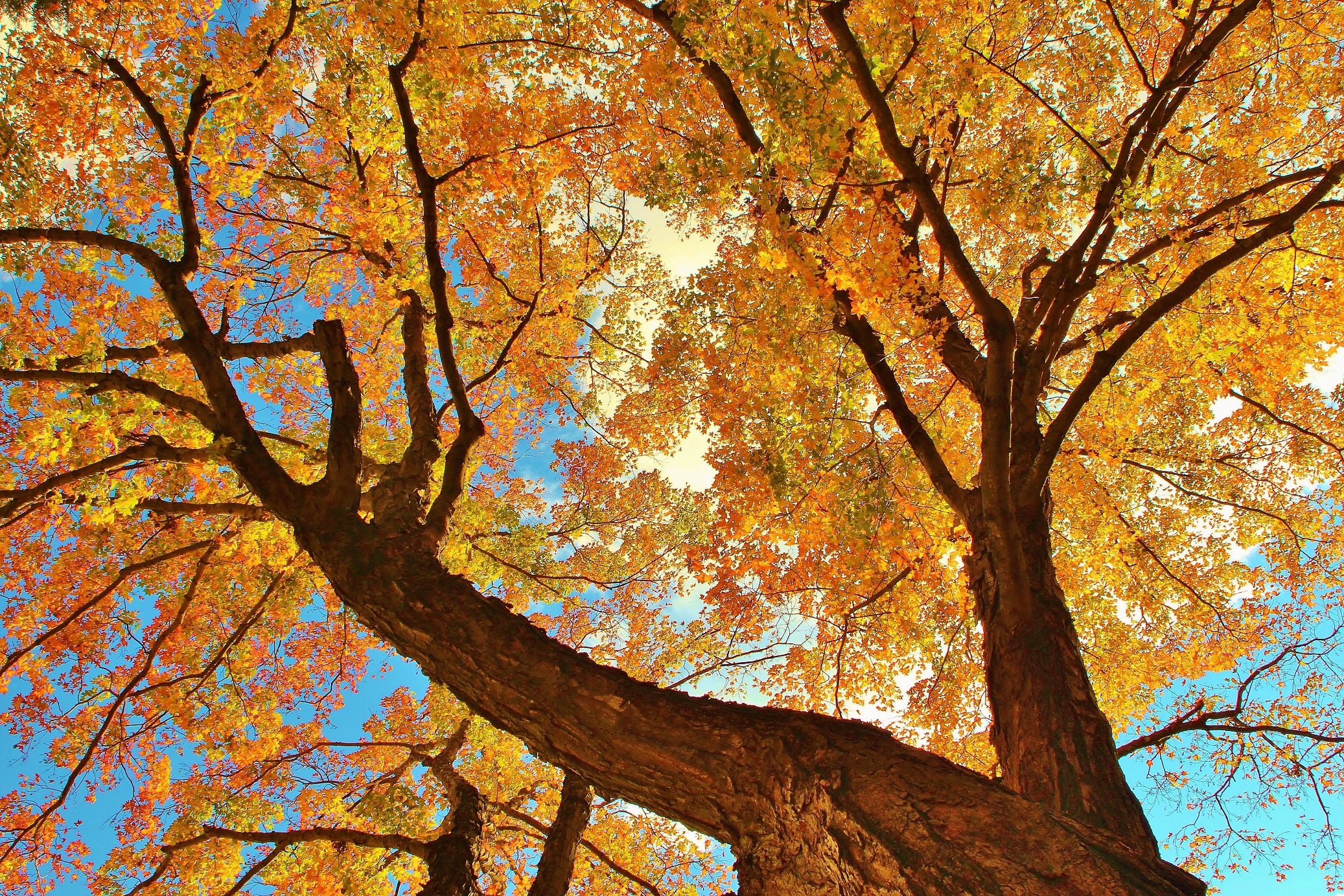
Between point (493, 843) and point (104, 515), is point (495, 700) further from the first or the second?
point (493, 843)

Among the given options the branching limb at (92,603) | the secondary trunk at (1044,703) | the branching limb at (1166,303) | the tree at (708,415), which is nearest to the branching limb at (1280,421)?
the tree at (708,415)

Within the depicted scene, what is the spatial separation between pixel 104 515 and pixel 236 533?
253 centimetres

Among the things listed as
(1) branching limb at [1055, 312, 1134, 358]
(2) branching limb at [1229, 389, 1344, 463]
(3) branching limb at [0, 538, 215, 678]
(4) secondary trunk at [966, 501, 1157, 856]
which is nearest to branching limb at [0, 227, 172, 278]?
(3) branching limb at [0, 538, 215, 678]

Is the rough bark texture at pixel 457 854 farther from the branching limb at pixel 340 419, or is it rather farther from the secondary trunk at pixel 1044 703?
the secondary trunk at pixel 1044 703

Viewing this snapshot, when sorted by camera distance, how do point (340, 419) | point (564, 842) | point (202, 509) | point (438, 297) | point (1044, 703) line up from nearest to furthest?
point (1044, 703) < point (340, 419) < point (438, 297) < point (202, 509) < point (564, 842)

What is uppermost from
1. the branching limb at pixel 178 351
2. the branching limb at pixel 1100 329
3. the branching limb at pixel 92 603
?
the branching limb at pixel 1100 329

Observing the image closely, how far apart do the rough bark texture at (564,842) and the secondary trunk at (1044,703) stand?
379 centimetres

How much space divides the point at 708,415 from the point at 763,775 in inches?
170

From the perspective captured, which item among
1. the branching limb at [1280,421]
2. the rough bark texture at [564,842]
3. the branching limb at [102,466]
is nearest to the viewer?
the branching limb at [102,466]

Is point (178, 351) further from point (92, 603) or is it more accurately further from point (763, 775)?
point (763, 775)

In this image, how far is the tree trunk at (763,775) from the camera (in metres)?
2.17

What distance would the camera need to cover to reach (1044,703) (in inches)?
128

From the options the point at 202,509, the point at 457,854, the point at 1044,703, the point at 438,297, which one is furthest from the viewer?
the point at 457,854

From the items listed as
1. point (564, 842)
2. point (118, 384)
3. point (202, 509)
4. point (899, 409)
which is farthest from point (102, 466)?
point (899, 409)
